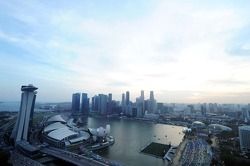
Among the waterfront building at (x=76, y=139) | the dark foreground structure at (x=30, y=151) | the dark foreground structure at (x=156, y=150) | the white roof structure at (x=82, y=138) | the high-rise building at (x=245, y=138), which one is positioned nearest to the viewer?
the dark foreground structure at (x=30, y=151)

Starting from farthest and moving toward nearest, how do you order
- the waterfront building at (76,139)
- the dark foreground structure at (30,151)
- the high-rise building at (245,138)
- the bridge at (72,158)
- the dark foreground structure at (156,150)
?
1. the high-rise building at (245,138)
2. the waterfront building at (76,139)
3. the dark foreground structure at (156,150)
4. the dark foreground structure at (30,151)
5. the bridge at (72,158)

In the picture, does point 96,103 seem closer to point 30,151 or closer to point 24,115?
point 24,115

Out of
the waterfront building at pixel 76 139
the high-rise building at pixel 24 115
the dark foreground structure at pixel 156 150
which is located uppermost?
the high-rise building at pixel 24 115

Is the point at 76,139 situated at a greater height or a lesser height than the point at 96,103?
lesser

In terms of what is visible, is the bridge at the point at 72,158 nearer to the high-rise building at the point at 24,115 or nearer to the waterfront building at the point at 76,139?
the waterfront building at the point at 76,139

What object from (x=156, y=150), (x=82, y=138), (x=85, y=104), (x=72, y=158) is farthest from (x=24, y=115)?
(x=85, y=104)

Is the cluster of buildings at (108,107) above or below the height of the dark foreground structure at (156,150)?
above

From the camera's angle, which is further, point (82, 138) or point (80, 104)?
point (80, 104)

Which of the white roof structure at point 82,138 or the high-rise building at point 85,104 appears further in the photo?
the high-rise building at point 85,104

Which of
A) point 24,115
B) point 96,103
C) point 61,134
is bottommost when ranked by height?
point 61,134

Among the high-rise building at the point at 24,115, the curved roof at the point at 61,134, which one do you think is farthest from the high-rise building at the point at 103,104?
the high-rise building at the point at 24,115
